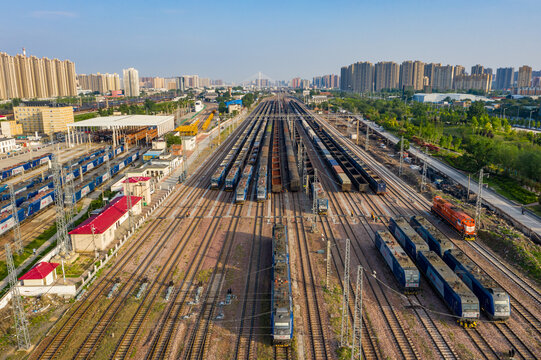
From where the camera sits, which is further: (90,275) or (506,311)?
(90,275)

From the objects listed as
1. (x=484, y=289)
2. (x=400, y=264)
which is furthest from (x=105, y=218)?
(x=484, y=289)

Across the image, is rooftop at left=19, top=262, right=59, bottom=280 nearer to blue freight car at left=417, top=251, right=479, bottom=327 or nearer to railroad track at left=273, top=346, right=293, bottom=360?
railroad track at left=273, top=346, right=293, bottom=360

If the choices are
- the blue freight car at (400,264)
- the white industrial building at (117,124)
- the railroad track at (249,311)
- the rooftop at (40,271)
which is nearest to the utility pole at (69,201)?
the rooftop at (40,271)

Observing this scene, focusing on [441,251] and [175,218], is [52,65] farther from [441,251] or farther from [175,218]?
[441,251]

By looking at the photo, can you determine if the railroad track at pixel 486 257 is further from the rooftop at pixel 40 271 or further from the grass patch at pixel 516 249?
the rooftop at pixel 40 271

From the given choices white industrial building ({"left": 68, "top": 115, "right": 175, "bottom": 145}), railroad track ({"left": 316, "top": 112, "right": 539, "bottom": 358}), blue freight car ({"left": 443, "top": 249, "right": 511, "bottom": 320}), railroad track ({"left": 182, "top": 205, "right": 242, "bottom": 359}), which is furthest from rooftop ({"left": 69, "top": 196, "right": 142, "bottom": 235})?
white industrial building ({"left": 68, "top": 115, "right": 175, "bottom": 145})

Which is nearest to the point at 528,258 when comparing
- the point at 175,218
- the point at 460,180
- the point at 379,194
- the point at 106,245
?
the point at 379,194
